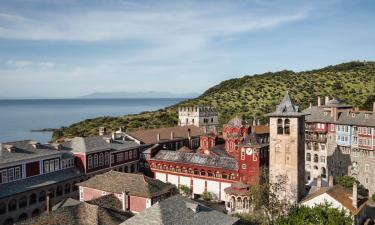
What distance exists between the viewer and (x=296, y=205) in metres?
45.7

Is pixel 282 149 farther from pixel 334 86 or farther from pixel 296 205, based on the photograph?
pixel 334 86

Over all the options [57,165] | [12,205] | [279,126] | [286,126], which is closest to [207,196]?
[279,126]

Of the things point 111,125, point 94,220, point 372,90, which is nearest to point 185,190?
point 94,220

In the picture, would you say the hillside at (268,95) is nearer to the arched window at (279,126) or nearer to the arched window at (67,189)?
the arched window at (279,126)

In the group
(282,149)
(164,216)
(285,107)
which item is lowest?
(164,216)

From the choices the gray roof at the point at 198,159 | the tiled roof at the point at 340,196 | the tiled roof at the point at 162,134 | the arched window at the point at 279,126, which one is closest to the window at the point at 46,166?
the gray roof at the point at 198,159

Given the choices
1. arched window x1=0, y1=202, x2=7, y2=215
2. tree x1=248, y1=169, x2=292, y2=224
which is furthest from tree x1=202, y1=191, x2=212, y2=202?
arched window x1=0, y1=202, x2=7, y2=215

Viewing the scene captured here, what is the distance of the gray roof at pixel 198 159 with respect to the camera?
5920 centimetres

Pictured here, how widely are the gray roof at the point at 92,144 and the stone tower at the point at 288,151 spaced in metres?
27.1

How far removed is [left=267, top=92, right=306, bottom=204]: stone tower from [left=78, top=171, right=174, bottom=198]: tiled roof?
13.5 m

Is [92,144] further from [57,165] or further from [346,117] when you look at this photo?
[346,117]

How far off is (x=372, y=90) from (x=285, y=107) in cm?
8101

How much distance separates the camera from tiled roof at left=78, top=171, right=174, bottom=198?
148 feet

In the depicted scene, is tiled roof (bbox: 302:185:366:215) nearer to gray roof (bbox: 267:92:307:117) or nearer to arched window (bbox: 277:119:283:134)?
arched window (bbox: 277:119:283:134)
